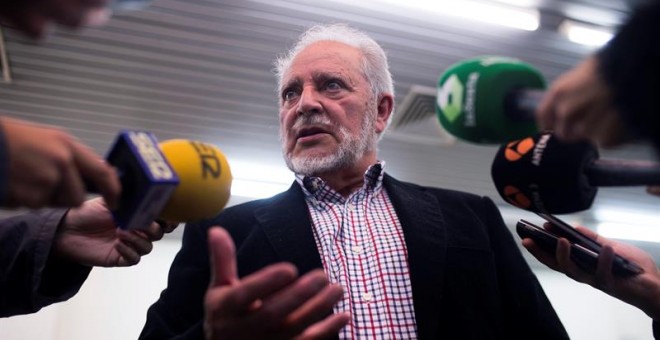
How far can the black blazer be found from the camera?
1.53 m

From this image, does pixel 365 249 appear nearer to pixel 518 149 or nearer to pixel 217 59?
pixel 518 149

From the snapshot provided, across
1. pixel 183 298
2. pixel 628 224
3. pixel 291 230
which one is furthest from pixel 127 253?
pixel 628 224

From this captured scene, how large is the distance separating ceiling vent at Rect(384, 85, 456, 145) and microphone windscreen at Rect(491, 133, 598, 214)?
2.99 m

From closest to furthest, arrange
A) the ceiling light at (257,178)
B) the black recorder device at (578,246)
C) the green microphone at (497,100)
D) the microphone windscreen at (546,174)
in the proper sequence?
the green microphone at (497,100)
the microphone windscreen at (546,174)
the black recorder device at (578,246)
the ceiling light at (257,178)

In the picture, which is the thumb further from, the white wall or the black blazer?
the white wall

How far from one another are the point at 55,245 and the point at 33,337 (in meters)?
6.02

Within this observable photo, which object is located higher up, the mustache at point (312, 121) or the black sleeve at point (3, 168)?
the black sleeve at point (3, 168)

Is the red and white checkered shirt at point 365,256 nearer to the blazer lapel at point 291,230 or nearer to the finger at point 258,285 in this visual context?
the blazer lapel at point 291,230

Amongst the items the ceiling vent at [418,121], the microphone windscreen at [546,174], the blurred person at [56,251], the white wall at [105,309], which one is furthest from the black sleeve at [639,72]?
the white wall at [105,309]

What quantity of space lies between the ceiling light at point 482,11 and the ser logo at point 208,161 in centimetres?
284

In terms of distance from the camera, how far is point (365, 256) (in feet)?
5.42

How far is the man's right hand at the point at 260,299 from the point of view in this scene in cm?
100

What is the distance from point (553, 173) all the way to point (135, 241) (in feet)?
3.12

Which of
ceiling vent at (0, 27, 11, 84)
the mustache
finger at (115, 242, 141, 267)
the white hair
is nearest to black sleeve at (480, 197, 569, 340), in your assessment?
the mustache
